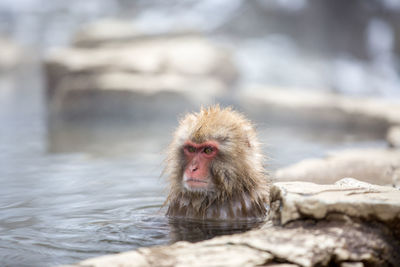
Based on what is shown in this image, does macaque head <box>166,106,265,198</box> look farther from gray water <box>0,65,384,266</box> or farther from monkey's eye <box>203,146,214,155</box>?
gray water <box>0,65,384,266</box>

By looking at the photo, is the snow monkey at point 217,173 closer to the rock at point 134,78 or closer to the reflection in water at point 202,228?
the reflection in water at point 202,228

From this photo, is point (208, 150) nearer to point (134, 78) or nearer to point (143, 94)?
point (143, 94)

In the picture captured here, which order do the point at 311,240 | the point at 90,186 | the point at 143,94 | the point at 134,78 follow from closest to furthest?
the point at 311,240
the point at 90,186
the point at 143,94
the point at 134,78

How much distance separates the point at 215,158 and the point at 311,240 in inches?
46.9

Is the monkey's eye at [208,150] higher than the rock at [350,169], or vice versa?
the monkey's eye at [208,150]

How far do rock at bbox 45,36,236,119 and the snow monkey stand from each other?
281 inches

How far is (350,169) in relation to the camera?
4918mm

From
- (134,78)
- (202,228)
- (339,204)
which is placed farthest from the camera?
(134,78)

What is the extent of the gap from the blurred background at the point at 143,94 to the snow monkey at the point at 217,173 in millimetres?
285

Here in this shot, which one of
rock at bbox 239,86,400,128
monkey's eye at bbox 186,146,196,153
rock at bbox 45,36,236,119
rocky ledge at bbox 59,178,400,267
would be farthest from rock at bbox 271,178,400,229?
rock at bbox 45,36,236,119

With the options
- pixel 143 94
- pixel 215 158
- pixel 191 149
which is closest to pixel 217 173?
pixel 215 158

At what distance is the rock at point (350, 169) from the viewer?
15.2 feet

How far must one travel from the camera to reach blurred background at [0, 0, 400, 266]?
157 inches

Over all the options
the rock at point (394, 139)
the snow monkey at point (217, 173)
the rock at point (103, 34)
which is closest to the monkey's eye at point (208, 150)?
the snow monkey at point (217, 173)
